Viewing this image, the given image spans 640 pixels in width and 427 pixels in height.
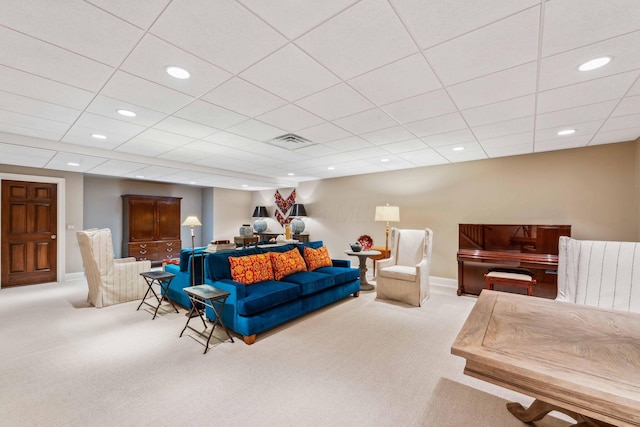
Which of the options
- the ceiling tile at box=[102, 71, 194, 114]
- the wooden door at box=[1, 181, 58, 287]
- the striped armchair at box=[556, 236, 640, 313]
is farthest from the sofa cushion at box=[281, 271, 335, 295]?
the wooden door at box=[1, 181, 58, 287]

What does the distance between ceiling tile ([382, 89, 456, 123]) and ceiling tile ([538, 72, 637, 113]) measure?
778 mm

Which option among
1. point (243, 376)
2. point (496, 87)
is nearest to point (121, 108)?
point (243, 376)

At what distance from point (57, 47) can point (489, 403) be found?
12.3 ft

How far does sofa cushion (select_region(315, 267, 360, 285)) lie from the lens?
4155 mm

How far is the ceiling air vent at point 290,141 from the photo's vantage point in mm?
3631

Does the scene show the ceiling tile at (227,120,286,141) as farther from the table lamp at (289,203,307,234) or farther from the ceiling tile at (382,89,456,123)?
the table lamp at (289,203,307,234)

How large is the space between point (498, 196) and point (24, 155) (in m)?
7.78

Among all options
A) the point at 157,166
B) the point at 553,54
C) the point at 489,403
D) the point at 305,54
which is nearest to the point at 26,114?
the point at 157,166

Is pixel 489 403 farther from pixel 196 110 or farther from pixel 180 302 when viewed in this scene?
pixel 180 302

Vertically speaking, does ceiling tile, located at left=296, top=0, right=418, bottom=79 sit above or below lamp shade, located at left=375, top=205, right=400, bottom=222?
above

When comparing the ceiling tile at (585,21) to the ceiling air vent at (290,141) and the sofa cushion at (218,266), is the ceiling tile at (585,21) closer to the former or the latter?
the ceiling air vent at (290,141)

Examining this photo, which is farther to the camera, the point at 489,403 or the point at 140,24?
the point at 489,403

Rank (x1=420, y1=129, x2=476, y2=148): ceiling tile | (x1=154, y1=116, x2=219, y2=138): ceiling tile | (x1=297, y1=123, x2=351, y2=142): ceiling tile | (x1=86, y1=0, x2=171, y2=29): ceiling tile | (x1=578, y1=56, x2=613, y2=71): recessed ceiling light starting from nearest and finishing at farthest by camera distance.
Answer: (x1=86, y1=0, x2=171, y2=29): ceiling tile, (x1=578, y1=56, x2=613, y2=71): recessed ceiling light, (x1=154, y1=116, x2=219, y2=138): ceiling tile, (x1=297, y1=123, x2=351, y2=142): ceiling tile, (x1=420, y1=129, x2=476, y2=148): ceiling tile

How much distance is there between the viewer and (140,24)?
1.53 m
